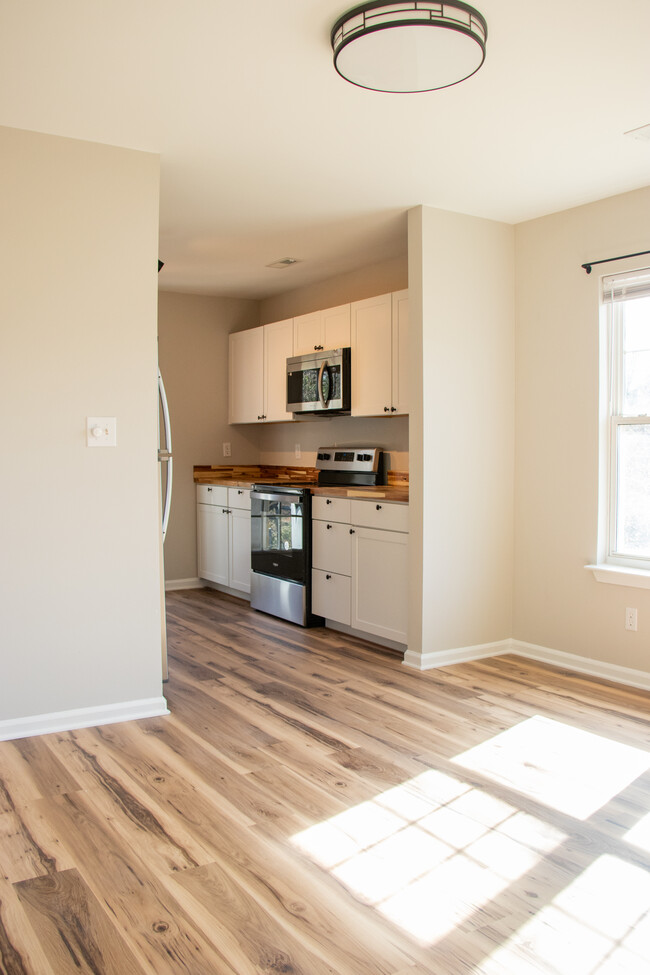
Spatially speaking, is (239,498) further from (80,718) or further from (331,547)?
(80,718)

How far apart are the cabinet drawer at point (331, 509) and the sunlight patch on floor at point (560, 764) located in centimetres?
185

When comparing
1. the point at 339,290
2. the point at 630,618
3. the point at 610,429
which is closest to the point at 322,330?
the point at 339,290

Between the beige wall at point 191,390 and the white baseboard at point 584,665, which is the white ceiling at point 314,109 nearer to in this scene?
the beige wall at point 191,390

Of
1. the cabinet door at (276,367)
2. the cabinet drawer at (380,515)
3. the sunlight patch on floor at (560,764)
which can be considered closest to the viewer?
the sunlight patch on floor at (560,764)

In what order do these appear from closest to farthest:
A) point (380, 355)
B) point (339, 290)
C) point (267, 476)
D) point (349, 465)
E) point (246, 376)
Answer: point (380, 355) → point (349, 465) → point (339, 290) → point (246, 376) → point (267, 476)

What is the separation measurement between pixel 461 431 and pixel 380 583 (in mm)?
998

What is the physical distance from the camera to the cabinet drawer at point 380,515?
4270 mm

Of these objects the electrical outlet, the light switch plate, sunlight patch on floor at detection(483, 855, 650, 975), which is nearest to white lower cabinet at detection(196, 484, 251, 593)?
the light switch plate

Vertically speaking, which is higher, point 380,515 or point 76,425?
point 76,425

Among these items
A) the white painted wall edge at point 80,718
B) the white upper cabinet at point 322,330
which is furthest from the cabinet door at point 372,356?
the white painted wall edge at point 80,718

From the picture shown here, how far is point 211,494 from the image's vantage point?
6293mm

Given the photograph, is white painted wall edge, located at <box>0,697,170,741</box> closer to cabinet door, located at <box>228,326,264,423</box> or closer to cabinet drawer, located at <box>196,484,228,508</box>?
cabinet drawer, located at <box>196,484,228,508</box>

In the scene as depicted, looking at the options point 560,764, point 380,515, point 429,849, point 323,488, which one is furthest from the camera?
point 323,488

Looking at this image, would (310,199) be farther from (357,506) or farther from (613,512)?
(613,512)
